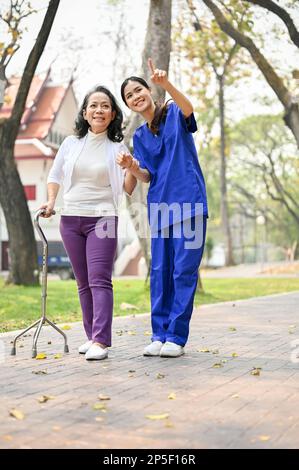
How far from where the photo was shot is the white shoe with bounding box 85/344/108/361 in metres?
5.65

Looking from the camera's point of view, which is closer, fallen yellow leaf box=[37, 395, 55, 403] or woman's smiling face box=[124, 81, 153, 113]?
fallen yellow leaf box=[37, 395, 55, 403]

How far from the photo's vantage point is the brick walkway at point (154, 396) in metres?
3.37

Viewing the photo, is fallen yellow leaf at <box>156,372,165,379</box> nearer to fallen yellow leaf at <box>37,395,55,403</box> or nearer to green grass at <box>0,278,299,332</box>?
fallen yellow leaf at <box>37,395,55,403</box>

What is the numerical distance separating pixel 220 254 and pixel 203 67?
47.6m

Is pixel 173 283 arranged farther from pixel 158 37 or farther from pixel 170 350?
pixel 158 37

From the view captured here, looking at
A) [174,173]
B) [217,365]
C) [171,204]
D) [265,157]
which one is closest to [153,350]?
[217,365]

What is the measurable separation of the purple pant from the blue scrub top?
1.27 ft

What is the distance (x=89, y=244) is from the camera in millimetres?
5898

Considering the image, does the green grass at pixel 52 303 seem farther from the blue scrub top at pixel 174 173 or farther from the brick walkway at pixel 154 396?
the blue scrub top at pixel 174 173

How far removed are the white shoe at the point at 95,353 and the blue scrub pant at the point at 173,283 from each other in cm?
52

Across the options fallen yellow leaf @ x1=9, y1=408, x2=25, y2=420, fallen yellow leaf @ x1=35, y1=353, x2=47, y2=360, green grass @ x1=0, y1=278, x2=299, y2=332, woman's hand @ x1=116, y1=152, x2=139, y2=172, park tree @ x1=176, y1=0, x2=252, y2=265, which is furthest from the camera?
park tree @ x1=176, y1=0, x2=252, y2=265

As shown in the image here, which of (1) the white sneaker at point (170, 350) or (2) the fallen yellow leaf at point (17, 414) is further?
(1) the white sneaker at point (170, 350)

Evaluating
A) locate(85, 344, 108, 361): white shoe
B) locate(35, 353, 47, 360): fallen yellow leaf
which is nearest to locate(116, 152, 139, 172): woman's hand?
locate(85, 344, 108, 361): white shoe

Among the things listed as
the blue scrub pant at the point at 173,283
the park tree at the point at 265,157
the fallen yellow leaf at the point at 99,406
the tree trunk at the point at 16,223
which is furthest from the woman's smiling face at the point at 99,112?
the park tree at the point at 265,157
